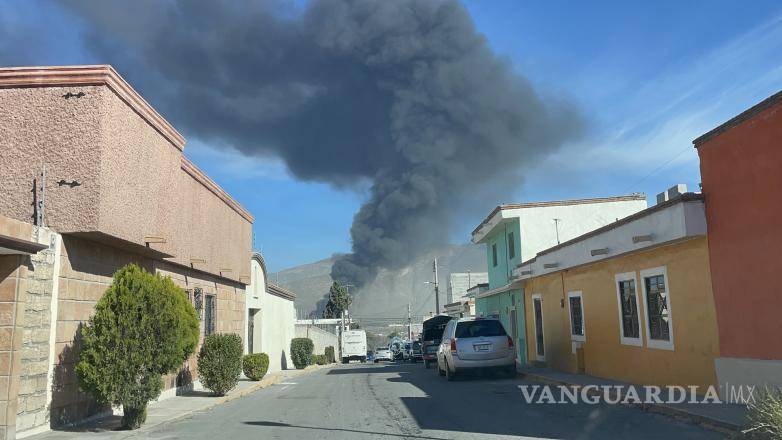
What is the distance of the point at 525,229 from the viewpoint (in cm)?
2625

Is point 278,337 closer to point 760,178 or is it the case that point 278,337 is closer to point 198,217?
point 198,217

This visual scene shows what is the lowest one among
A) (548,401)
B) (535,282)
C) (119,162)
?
(548,401)

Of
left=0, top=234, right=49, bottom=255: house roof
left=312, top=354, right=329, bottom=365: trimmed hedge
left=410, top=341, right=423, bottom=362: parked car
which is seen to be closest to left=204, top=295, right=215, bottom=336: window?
left=0, top=234, right=49, bottom=255: house roof

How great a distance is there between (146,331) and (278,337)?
22160 millimetres

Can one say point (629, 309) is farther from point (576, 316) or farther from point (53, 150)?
point (53, 150)

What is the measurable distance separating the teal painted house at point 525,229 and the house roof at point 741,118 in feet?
45.1

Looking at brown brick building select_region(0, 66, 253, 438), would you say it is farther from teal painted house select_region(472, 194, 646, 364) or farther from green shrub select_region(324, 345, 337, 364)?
green shrub select_region(324, 345, 337, 364)

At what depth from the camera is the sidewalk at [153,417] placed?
9742mm

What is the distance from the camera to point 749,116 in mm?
10453

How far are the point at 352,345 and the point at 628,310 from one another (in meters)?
43.4

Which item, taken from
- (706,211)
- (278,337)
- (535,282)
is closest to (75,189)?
(706,211)

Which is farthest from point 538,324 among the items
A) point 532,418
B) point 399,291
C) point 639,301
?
point 399,291

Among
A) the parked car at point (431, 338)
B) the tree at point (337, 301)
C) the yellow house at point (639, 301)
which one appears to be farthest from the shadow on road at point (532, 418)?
the tree at point (337, 301)

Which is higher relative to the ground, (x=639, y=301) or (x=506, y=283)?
(x=506, y=283)
